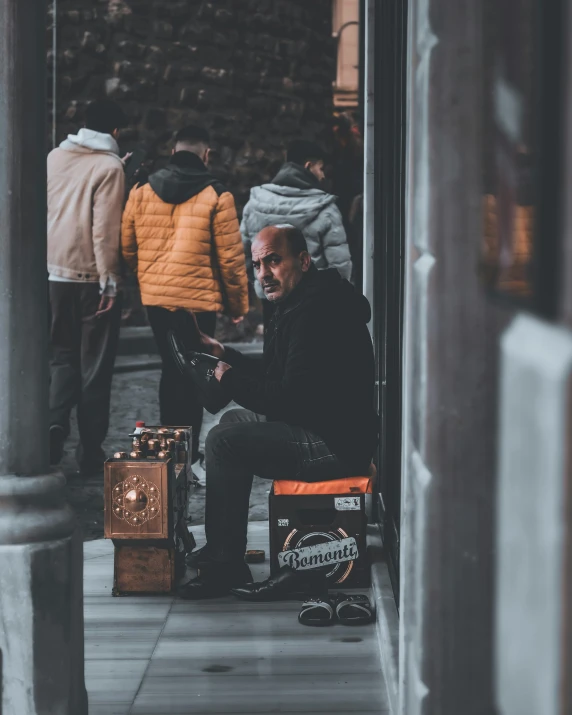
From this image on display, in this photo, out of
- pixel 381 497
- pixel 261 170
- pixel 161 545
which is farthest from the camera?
pixel 261 170

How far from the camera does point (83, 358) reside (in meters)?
6.17

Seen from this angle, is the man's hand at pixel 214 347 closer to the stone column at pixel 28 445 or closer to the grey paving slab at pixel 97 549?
the grey paving slab at pixel 97 549

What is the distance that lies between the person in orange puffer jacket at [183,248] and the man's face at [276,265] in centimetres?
155

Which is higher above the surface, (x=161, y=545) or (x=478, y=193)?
(x=478, y=193)

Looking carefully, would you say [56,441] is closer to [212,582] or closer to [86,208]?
[86,208]

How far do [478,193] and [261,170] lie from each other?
1007cm

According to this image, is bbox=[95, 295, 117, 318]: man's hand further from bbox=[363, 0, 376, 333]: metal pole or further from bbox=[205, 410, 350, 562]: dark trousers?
bbox=[205, 410, 350, 562]: dark trousers

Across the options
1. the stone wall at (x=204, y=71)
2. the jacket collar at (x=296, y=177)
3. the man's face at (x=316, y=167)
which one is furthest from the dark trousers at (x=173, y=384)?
the stone wall at (x=204, y=71)

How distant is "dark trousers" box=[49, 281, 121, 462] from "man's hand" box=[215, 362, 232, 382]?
2097mm

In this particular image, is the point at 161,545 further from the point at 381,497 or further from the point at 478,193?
the point at 478,193

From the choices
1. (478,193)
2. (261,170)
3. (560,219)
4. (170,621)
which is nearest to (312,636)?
(170,621)

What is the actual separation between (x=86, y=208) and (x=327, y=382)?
2.45 metres

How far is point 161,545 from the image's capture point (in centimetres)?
398

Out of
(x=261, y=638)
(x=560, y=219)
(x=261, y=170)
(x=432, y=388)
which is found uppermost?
(x=261, y=170)
